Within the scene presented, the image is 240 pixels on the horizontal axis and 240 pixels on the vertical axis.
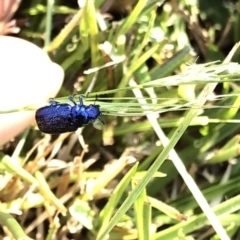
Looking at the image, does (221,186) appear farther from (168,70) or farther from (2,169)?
(2,169)

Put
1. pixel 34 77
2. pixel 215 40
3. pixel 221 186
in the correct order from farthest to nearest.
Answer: pixel 215 40 → pixel 221 186 → pixel 34 77

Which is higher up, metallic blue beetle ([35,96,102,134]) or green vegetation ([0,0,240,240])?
metallic blue beetle ([35,96,102,134])

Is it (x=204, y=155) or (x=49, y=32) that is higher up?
(x=49, y=32)

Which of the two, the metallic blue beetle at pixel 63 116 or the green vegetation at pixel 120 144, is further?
the green vegetation at pixel 120 144

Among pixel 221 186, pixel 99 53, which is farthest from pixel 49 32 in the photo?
pixel 221 186

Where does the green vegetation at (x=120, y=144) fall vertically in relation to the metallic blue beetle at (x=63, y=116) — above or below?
below

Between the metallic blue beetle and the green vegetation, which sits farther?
the green vegetation

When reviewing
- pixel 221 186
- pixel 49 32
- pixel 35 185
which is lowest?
pixel 221 186

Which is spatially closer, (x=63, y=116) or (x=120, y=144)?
(x=63, y=116)
